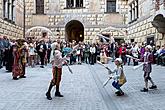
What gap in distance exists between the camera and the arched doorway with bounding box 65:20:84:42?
148 feet

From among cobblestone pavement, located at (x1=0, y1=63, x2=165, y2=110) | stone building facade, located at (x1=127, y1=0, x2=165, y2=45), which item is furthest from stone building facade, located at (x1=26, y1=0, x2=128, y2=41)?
cobblestone pavement, located at (x1=0, y1=63, x2=165, y2=110)

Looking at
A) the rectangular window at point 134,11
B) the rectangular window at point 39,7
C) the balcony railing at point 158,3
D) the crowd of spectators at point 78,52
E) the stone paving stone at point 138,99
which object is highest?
the rectangular window at point 39,7

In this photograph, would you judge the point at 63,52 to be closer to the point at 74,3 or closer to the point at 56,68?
the point at 74,3

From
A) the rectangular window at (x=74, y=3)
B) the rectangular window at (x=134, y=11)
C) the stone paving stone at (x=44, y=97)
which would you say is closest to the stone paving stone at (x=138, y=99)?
the stone paving stone at (x=44, y=97)

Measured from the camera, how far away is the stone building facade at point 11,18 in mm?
30547

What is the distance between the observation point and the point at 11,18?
3472 cm

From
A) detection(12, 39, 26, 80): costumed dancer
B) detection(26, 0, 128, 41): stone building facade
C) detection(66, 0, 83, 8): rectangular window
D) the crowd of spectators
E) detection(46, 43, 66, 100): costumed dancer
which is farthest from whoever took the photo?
detection(66, 0, 83, 8): rectangular window

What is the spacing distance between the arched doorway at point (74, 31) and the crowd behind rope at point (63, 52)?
10473mm

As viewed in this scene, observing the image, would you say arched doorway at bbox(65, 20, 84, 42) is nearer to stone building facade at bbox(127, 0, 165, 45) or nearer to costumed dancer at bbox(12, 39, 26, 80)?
stone building facade at bbox(127, 0, 165, 45)

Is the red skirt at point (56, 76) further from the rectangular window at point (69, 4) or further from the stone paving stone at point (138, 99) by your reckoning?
the rectangular window at point (69, 4)

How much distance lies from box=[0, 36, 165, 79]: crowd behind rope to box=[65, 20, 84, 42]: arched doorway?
10.5 m

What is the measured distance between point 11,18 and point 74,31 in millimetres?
15291

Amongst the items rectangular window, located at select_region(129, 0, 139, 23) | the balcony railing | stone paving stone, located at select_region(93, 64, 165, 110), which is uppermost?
rectangular window, located at select_region(129, 0, 139, 23)

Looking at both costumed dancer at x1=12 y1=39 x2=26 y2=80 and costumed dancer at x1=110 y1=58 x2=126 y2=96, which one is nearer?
costumed dancer at x1=110 y1=58 x2=126 y2=96
